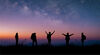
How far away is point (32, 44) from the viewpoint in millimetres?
30812

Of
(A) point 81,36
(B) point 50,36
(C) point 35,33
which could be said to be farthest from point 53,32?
(A) point 81,36

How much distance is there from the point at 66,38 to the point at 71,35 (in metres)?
1.06

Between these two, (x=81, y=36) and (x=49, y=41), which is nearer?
(x=49, y=41)

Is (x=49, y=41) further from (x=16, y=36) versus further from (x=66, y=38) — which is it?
(x=16, y=36)

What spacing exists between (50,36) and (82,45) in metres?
5.85

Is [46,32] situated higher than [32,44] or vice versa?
[46,32]

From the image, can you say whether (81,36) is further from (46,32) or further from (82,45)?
(46,32)

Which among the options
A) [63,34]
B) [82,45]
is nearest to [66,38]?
[63,34]

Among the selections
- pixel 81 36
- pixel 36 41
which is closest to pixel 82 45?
pixel 81 36

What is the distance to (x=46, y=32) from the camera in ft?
105

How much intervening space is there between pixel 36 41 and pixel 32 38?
1.04 meters

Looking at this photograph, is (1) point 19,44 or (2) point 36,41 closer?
(2) point 36,41

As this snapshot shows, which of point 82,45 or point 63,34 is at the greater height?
point 63,34

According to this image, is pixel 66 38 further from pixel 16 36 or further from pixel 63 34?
pixel 16 36
